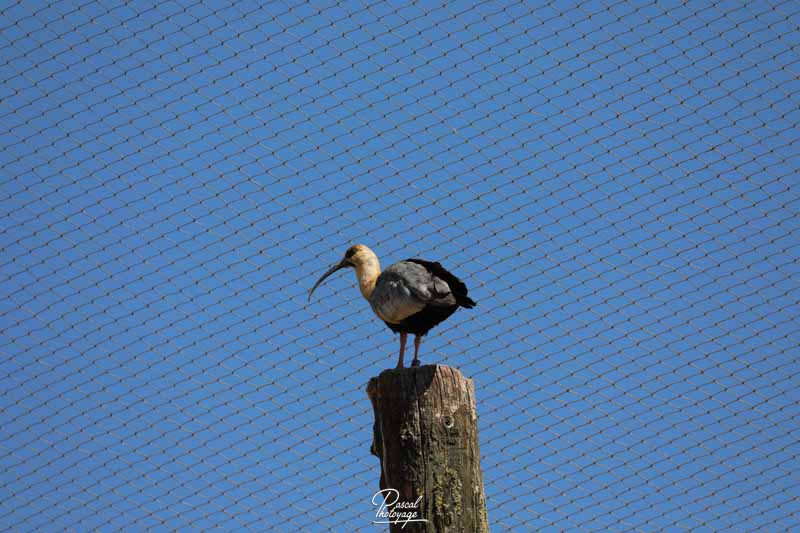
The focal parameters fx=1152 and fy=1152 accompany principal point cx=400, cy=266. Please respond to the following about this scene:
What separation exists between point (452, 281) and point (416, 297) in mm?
127

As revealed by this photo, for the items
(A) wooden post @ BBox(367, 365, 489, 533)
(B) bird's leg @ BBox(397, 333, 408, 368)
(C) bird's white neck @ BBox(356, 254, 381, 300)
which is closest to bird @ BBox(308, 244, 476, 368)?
(B) bird's leg @ BBox(397, 333, 408, 368)

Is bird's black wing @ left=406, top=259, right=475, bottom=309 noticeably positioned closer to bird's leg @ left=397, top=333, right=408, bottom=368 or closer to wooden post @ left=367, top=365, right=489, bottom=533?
bird's leg @ left=397, top=333, right=408, bottom=368

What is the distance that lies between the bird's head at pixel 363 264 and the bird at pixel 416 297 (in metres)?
0.24

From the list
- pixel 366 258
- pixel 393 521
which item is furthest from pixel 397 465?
pixel 366 258

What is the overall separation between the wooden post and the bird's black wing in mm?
883

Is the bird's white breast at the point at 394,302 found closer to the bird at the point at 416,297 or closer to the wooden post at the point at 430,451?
the bird at the point at 416,297

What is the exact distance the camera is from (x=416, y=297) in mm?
3613

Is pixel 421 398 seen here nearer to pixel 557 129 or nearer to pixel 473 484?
pixel 473 484

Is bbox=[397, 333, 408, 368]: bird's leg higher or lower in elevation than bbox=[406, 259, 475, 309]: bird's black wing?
lower

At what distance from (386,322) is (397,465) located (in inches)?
48.7

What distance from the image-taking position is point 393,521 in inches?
102

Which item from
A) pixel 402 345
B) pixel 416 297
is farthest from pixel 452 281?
pixel 402 345

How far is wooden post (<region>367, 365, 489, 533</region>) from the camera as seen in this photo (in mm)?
2594

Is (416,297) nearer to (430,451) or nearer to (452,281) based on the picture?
(452,281)
